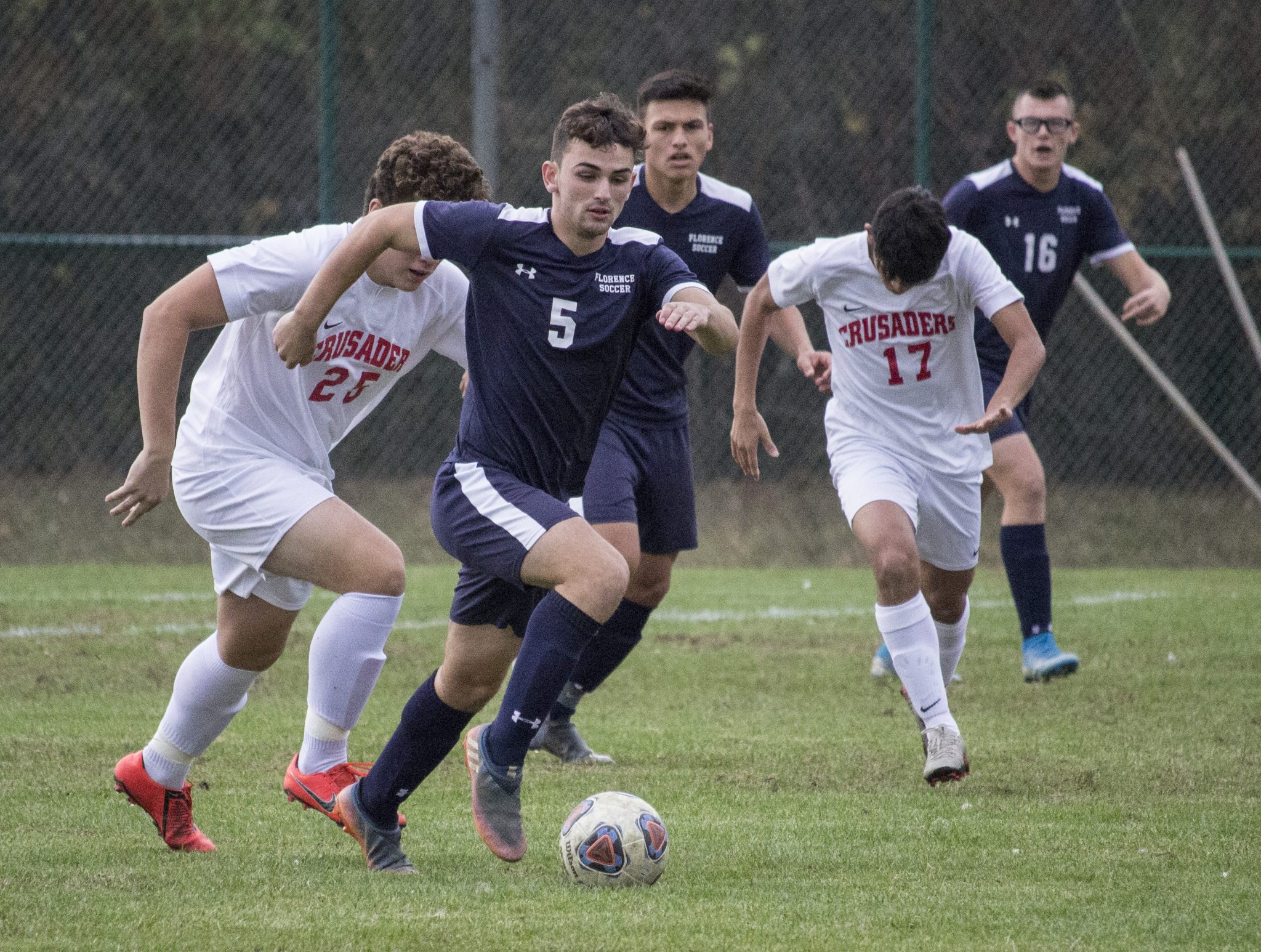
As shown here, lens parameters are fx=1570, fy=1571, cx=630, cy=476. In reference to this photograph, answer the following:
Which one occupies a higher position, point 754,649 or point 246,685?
point 246,685

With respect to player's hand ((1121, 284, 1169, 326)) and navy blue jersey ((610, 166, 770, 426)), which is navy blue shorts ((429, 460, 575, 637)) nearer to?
navy blue jersey ((610, 166, 770, 426))

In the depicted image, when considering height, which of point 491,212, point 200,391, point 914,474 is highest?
point 491,212

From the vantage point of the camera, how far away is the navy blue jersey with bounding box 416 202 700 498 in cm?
371

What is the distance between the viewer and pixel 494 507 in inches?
140

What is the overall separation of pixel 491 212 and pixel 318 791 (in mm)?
1466

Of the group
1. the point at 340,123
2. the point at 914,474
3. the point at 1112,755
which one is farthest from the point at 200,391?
the point at 340,123

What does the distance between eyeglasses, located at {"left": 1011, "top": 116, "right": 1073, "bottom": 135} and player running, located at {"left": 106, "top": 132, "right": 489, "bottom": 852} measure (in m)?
3.76

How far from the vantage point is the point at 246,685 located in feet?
13.0

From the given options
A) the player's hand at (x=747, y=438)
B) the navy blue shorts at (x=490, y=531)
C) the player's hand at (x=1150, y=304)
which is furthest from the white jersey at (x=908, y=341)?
the navy blue shorts at (x=490, y=531)

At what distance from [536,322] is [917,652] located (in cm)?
181

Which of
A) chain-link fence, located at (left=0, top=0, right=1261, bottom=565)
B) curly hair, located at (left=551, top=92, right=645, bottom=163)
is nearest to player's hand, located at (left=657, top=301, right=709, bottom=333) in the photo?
curly hair, located at (left=551, top=92, right=645, bottom=163)

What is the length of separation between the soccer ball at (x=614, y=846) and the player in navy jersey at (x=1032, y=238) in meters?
3.32

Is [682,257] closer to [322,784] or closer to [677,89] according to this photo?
[677,89]

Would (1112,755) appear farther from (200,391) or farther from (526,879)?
(200,391)
